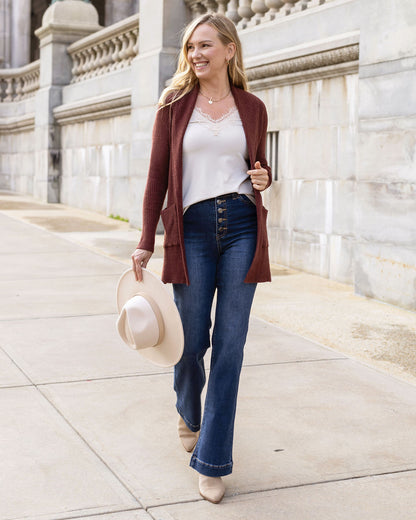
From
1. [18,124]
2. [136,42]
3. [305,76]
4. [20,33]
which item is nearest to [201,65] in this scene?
[305,76]

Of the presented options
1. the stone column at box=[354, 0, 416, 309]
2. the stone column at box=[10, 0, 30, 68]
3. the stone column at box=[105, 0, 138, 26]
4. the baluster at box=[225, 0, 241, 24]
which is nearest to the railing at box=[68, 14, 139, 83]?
the baluster at box=[225, 0, 241, 24]

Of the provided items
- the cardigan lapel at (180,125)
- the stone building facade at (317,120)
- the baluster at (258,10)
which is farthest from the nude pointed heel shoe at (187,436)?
the baluster at (258,10)

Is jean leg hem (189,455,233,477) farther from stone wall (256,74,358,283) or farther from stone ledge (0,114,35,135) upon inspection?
stone ledge (0,114,35,135)

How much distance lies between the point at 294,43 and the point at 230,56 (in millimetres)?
6048

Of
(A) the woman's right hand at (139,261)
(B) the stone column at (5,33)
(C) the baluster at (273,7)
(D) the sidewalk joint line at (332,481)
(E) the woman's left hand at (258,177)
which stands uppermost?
(B) the stone column at (5,33)

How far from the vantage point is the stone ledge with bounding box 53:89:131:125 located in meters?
14.5

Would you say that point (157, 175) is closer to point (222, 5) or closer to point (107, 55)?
point (222, 5)

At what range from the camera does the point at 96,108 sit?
621 inches

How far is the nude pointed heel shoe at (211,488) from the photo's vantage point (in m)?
3.39

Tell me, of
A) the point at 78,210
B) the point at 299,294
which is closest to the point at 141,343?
the point at 299,294

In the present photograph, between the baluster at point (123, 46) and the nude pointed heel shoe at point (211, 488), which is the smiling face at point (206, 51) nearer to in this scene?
the nude pointed heel shoe at point (211, 488)

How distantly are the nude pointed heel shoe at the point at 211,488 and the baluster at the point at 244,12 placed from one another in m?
8.28

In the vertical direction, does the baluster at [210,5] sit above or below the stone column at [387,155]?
above

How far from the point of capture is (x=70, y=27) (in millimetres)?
18094
